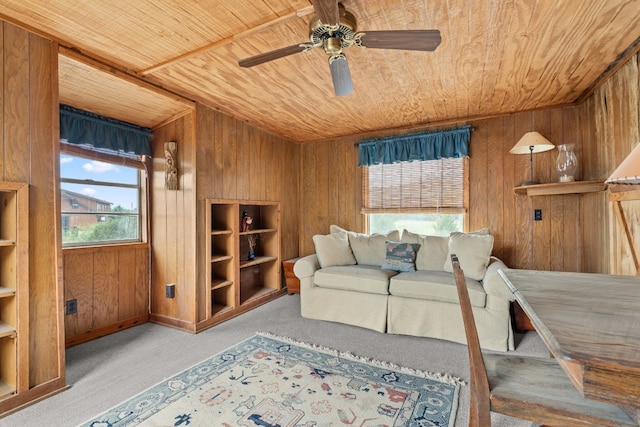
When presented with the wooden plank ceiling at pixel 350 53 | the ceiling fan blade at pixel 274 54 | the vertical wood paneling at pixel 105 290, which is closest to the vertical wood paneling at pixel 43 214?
the wooden plank ceiling at pixel 350 53

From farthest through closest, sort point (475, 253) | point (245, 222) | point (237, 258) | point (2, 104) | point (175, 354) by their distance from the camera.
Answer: point (245, 222), point (237, 258), point (475, 253), point (175, 354), point (2, 104)

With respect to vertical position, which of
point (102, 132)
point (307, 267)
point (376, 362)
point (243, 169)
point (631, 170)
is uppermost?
point (102, 132)

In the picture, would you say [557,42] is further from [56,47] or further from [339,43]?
[56,47]

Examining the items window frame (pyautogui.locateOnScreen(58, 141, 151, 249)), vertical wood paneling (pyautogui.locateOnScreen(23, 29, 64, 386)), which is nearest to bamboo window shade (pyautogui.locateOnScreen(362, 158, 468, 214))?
window frame (pyautogui.locateOnScreen(58, 141, 151, 249))

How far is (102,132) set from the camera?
2.80 meters

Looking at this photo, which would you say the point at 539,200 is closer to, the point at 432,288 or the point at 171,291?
the point at 432,288

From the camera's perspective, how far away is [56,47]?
1.94m

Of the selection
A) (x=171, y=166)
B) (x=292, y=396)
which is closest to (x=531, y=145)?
(x=292, y=396)

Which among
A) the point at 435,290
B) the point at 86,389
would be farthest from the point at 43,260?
the point at 435,290

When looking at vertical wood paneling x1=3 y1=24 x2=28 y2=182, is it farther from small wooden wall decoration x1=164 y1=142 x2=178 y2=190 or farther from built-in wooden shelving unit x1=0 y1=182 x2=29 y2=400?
small wooden wall decoration x1=164 y1=142 x2=178 y2=190

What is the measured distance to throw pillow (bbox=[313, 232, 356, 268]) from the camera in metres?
3.43

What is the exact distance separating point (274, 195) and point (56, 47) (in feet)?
8.63

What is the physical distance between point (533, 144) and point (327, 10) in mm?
2691

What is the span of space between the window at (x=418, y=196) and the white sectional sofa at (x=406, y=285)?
49cm
